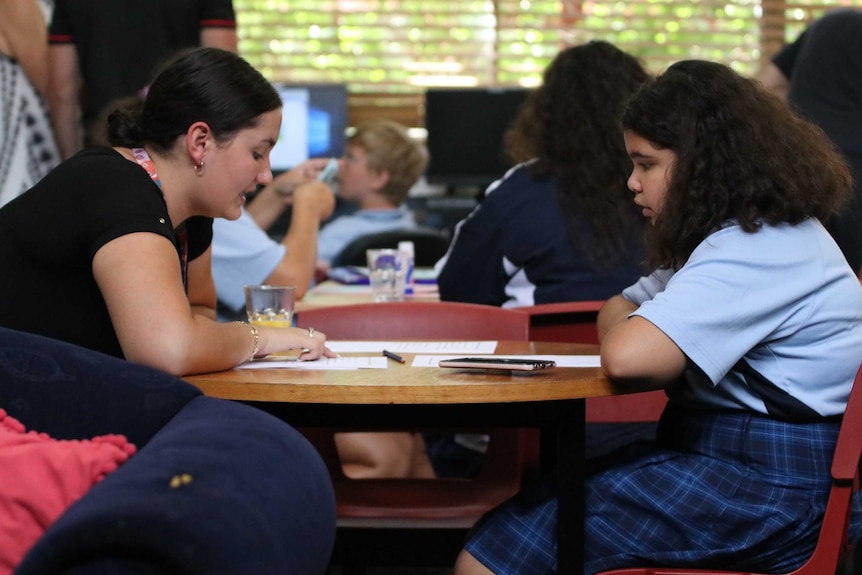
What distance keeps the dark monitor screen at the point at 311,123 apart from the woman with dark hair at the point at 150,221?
132 inches

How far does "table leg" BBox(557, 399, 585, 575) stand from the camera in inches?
62.7

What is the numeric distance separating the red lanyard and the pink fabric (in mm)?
571

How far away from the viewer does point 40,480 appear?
122 centimetres

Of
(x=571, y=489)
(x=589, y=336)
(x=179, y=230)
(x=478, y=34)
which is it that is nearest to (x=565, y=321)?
(x=589, y=336)

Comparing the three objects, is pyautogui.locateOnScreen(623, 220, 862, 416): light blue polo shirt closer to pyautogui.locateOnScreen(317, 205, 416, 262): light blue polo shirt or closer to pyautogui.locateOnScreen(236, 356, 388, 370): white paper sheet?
pyautogui.locateOnScreen(236, 356, 388, 370): white paper sheet

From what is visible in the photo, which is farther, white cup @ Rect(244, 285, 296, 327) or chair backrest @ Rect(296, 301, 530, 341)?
chair backrest @ Rect(296, 301, 530, 341)

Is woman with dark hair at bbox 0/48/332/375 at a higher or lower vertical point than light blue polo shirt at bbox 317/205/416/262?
higher

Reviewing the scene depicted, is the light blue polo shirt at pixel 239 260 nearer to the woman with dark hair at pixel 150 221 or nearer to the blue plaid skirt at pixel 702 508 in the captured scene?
the woman with dark hair at pixel 150 221

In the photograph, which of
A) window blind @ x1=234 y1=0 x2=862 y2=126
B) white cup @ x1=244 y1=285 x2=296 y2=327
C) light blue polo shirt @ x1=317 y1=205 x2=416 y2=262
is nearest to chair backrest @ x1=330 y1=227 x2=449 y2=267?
light blue polo shirt @ x1=317 y1=205 x2=416 y2=262

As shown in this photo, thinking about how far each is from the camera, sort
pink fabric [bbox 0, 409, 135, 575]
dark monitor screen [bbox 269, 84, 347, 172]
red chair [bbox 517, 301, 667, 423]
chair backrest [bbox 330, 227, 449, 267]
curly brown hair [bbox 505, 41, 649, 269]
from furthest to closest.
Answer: dark monitor screen [bbox 269, 84, 347, 172], chair backrest [bbox 330, 227, 449, 267], curly brown hair [bbox 505, 41, 649, 269], red chair [bbox 517, 301, 667, 423], pink fabric [bbox 0, 409, 135, 575]

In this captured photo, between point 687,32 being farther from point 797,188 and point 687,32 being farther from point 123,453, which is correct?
point 123,453

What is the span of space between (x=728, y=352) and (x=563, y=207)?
3.46 feet

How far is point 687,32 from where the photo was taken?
5.97 metres

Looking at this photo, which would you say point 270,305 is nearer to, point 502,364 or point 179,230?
point 179,230
